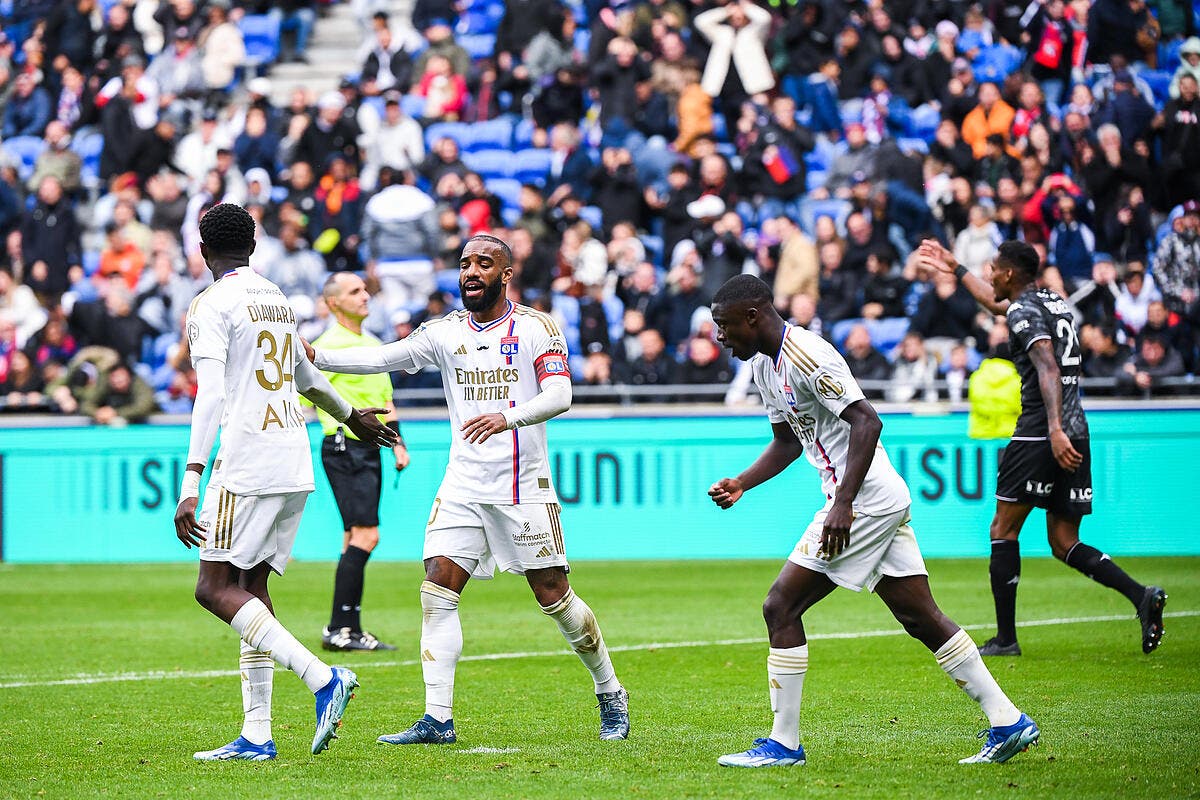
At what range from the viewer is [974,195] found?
19500 millimetres

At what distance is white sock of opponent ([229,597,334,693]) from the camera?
6852 mm

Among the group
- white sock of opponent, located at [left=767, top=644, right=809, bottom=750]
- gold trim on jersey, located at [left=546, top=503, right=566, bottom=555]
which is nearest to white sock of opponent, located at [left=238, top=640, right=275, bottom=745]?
gold trim on jersey, located at [left=546, top=503, right=566, bottom=555]

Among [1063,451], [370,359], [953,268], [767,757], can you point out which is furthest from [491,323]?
[1063,451]

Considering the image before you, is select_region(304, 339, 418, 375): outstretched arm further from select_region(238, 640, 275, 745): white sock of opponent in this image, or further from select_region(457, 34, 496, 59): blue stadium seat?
select_region(457, 34, 496, 59): blue stadium seat

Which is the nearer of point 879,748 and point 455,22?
point 879,748

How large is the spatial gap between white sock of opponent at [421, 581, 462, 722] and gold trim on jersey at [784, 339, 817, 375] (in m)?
1.91

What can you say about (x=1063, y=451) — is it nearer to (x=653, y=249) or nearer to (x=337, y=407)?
(x=337, y=407)

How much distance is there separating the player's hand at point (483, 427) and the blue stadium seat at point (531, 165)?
53.9ft

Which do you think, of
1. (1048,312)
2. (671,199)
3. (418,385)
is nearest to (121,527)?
(418,385)

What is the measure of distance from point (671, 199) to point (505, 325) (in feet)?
43.6

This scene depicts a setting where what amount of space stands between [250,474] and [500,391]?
1199 mm

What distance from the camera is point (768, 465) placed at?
23.2ft

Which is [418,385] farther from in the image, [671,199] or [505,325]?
[505,325]

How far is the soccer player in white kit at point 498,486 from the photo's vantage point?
7469 millimetres
